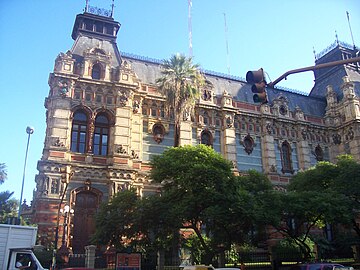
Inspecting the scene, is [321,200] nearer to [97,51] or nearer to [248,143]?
[248,143]

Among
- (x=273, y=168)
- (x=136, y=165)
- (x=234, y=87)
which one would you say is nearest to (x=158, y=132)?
(x=136, y=165)

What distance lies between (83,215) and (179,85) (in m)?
12.9

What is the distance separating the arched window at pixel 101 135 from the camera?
3075cm

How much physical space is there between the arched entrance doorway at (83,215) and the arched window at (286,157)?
1948cm

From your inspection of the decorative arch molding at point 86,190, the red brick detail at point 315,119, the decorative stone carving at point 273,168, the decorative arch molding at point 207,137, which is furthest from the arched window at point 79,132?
the red brick detail at point 315,119

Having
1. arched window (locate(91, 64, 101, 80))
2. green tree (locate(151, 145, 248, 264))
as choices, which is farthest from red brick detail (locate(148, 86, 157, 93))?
green tree (locate(151, 145, 248, 264))

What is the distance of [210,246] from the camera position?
74.5ft

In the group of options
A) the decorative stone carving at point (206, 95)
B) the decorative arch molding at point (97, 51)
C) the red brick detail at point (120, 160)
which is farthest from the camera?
the decorative stone carving at point (206, 95)

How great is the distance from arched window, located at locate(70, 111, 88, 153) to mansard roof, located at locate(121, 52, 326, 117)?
758 centimetres

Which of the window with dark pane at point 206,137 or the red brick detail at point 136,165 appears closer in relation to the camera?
the red brick detail at point 136,165

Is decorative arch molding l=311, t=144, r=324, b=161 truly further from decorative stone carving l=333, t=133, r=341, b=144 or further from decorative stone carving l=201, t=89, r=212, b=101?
decorative stone carving l=201, t=89, r=212, b=101

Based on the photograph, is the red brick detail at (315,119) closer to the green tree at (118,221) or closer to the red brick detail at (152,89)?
the red brick detail at (152,89)

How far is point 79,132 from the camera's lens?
3053 cm

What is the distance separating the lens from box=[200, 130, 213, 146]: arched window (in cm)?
3575
